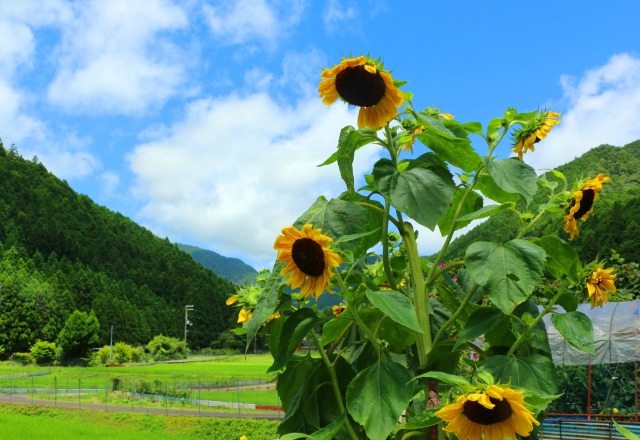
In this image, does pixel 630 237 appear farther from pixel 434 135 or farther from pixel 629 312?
pixel 434 135

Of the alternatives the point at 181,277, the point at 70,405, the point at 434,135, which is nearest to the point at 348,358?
the point at 434,135

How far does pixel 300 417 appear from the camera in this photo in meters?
1.16

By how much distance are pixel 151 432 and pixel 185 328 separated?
43415mm

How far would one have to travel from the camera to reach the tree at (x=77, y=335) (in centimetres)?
4819

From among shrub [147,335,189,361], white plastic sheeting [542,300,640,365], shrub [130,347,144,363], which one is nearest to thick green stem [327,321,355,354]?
white plastic sheeting [542,300,640,365]

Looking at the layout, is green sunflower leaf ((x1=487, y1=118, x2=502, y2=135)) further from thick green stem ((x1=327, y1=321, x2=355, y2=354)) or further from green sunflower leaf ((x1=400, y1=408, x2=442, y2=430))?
green sunflower leaf ((x1=400, y1=408, x2=442, y2=430))

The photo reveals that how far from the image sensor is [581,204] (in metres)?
1.14

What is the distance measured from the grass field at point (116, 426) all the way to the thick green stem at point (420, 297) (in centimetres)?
1186

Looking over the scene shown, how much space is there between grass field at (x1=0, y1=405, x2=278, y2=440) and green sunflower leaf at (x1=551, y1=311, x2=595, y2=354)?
468 inches

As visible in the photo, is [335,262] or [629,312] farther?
[629,312]

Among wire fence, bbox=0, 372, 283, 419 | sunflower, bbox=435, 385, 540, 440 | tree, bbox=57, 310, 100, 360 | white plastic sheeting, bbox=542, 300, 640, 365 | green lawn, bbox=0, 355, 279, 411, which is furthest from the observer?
tree, bbox=57, 310, 100, 360

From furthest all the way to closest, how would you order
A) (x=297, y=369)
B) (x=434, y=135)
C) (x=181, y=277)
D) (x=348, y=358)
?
(x=181, y=277) < (x=348, y=358) < (x=297, y=369) < (x=434, y=135)

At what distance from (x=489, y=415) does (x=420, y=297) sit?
9.7 inches

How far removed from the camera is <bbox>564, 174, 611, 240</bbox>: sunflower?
3.72 feet
